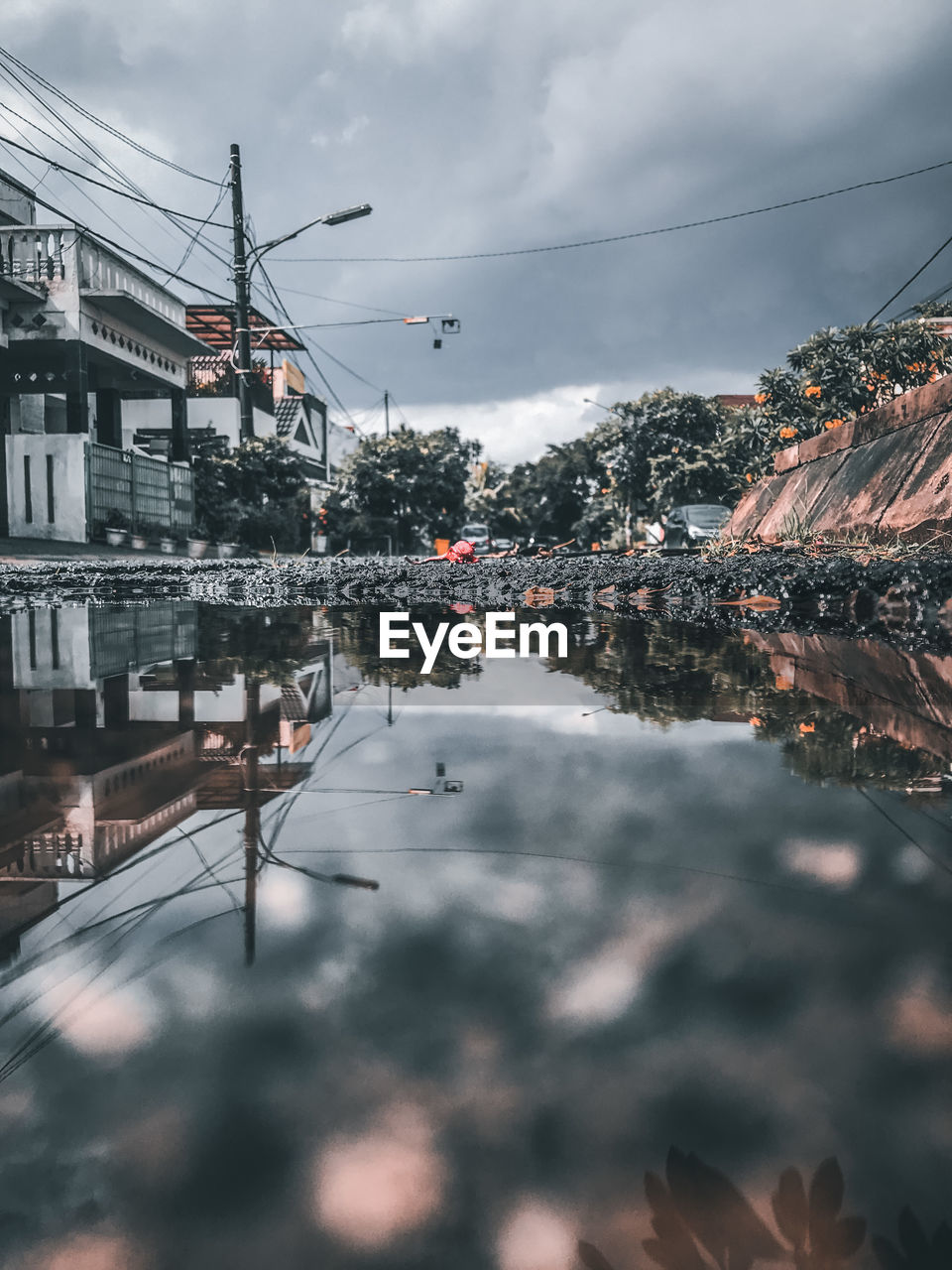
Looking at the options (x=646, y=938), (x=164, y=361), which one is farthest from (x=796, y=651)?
(x=164, y=361)

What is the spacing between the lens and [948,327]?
45.0 meters

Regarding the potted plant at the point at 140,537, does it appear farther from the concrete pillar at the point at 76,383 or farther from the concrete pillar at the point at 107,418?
the concrete pillar at the point at 107,418

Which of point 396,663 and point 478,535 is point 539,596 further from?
point 478,535

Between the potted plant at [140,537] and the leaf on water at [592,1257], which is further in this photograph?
the potted plant at [140,537]

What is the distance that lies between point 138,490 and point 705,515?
1349cm

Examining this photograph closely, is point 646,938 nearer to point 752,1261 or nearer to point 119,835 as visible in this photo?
point 752,1261

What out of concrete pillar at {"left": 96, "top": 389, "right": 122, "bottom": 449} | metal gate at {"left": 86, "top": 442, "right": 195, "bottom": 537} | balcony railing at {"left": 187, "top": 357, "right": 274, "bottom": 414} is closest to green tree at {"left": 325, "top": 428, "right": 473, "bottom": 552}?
balcony railing at {"left": 187, "top": 357, "right": 274, "bottom": 414}

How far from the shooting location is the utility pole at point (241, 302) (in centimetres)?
2234

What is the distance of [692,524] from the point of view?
2300cm

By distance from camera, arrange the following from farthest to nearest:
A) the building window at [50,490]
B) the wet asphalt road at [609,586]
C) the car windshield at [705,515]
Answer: the car windshield at [705,515] → the building window at [50,490] → the wet asphalt road at [609,586]

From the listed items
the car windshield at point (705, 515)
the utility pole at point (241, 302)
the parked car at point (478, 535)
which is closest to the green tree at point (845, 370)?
the car windshield at point (705, 515)

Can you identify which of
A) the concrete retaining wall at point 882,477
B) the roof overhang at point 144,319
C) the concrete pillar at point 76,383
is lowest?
the concrete retaining wall at point 882,477

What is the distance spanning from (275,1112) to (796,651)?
12.8 feet

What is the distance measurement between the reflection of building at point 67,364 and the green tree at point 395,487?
16.4m
